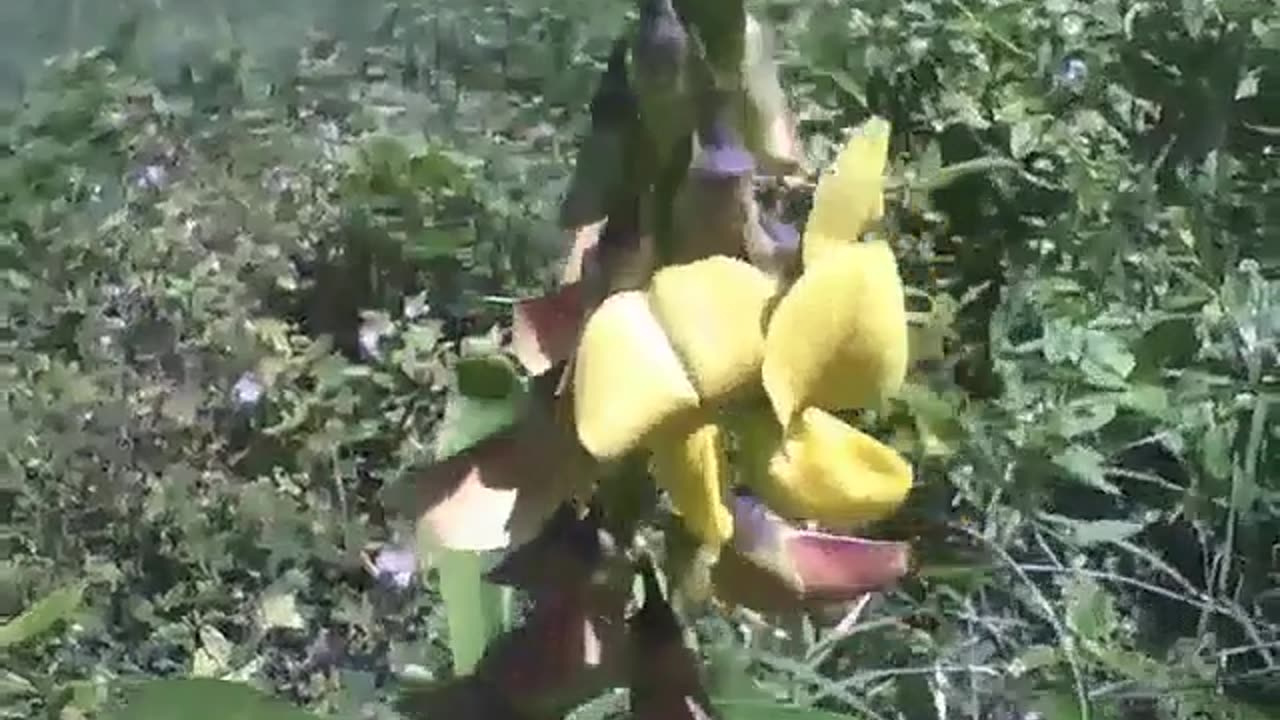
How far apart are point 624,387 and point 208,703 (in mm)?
196

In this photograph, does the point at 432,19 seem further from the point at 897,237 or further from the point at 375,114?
the point at 897,237

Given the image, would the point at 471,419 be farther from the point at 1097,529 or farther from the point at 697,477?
the point at 1097,529

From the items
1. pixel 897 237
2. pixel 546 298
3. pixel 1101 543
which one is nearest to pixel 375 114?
pixel 897 237

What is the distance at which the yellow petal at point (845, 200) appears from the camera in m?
0.59

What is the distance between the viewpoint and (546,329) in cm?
62

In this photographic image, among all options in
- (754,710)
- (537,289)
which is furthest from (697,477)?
(537,289)

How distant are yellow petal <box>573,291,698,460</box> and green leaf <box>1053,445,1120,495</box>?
1216 millimetres

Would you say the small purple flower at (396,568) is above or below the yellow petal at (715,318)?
below

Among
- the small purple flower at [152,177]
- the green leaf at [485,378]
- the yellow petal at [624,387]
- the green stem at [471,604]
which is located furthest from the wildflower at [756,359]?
the small purple flower at [152,177]

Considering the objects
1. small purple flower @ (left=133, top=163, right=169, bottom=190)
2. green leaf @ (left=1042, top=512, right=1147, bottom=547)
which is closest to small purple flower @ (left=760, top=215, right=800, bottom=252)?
green leaf @ (left=1042, top=512, right=1147, bottom=547)

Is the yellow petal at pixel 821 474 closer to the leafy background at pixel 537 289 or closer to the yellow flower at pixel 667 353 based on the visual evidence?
the yellow flower at pixel 667 353

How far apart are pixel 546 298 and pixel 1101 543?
1.21 meters

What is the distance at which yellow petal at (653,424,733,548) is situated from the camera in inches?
23.1

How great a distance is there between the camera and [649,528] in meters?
0.63
